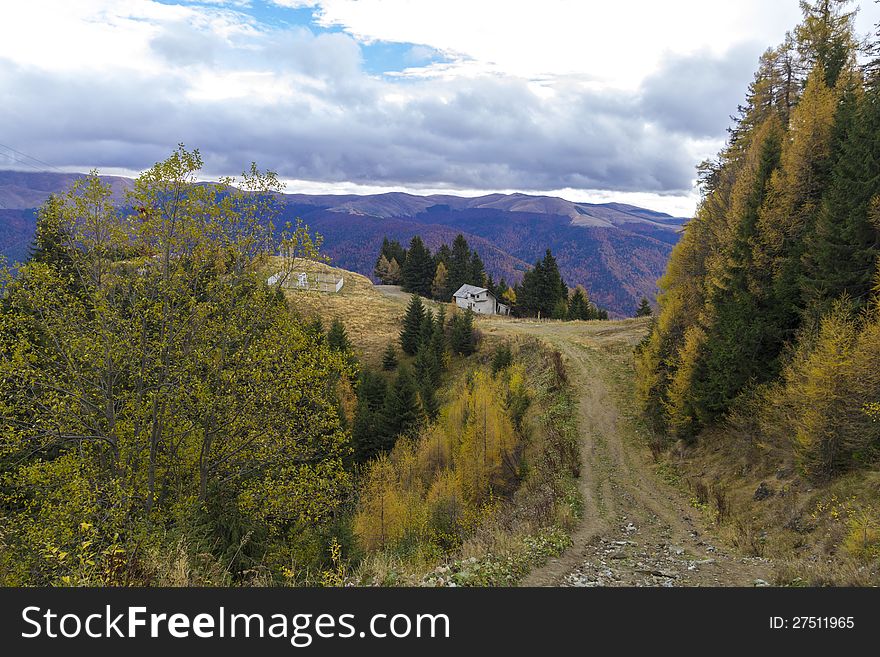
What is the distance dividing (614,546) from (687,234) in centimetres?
3310

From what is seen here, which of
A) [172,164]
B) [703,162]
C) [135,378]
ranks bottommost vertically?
[135,378]

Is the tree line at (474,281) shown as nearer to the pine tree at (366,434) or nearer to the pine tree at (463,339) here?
the pine tree at (463,339)

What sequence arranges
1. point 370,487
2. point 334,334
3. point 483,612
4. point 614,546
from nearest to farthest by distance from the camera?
point 483,612 → point 614,546 → point 370,487 → point 334,334

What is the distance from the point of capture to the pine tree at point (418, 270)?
104625 mm

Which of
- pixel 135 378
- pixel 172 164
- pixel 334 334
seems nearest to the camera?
pixel 172 164

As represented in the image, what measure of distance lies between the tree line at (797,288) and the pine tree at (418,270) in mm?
71604

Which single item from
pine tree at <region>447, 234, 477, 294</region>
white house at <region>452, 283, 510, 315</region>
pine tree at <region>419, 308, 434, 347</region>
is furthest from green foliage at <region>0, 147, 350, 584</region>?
pine tree at <region>447, 234, 477, 294</region>

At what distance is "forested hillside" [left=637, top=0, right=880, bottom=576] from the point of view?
59.7 ft

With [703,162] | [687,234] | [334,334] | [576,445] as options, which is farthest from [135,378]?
[703,162]

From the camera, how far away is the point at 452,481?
91.7 ft

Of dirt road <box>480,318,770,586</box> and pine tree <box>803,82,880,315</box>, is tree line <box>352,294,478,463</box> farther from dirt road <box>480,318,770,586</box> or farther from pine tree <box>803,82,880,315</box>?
pine tree <box>803,82,880,315</box>

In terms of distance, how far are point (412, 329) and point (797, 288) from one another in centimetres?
4439

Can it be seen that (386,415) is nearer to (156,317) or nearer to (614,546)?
(614,546)

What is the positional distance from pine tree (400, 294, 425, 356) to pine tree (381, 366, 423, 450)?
841 inches
